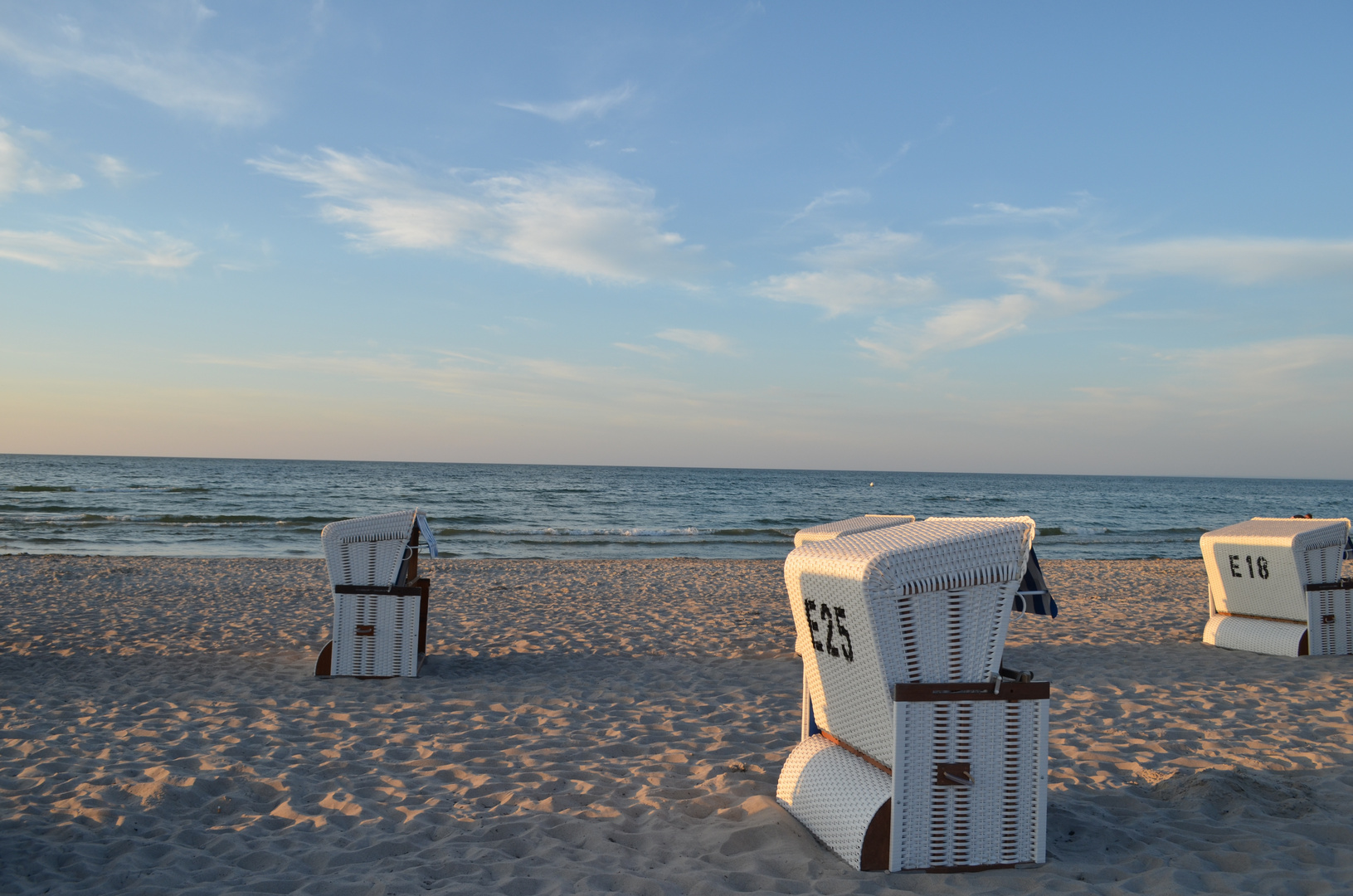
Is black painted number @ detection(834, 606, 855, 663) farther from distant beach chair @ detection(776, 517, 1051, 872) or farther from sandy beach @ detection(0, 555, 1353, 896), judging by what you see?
sandy beach @ detection(0, 555, 1353, 896)

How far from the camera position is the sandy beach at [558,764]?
320 cm

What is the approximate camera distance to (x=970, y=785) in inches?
120

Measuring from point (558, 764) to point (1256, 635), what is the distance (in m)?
Answer: 6.77

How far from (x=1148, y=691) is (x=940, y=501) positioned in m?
55.0

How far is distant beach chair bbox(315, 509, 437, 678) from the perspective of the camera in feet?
21.0

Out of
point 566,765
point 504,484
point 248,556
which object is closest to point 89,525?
point 248,556

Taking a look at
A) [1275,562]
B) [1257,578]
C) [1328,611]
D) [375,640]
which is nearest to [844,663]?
[375,640]

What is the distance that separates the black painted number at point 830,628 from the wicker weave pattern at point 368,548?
13.1ft

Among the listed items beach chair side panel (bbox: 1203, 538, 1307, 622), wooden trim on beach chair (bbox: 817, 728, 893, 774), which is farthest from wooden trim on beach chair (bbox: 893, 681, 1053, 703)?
beach chair side panel (bbox: 1203, 538, 1307, 622)

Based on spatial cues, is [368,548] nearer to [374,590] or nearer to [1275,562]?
[374,590]

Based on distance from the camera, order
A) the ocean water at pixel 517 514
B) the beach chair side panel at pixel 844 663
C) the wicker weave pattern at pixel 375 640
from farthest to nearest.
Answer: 1. the ocean water at pixel 517 514
2. the wicker weave pattern at pixel 375 640
3. the beach chair side panel at pixel 844 663

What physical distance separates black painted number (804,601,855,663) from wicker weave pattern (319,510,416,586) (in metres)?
3.99

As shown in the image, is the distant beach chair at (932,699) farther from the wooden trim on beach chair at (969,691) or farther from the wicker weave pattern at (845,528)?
the wicker weave pattern at (845,528)

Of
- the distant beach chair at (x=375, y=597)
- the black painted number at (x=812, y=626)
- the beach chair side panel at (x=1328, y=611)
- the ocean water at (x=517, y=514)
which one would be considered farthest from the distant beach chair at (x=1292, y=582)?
the ocean water at (x=517, y=514)
